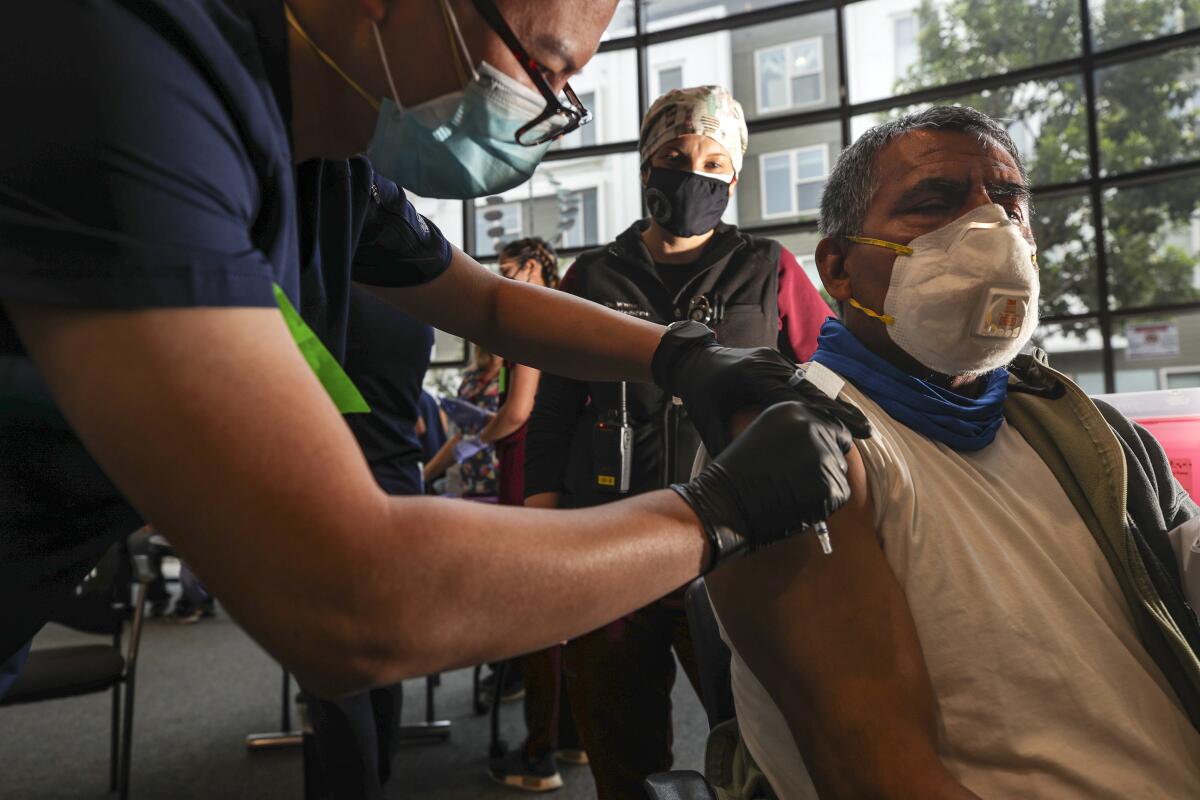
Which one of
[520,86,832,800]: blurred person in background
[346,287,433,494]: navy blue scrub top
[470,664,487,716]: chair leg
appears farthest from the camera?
[470,664,487,716]: chair leg

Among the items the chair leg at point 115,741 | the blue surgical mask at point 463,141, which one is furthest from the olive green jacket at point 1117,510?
the chair leg at point 115,741

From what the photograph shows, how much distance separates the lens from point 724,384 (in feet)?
3.34

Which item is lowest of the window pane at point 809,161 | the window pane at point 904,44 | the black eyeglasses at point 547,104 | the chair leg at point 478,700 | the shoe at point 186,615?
the shoe at point 186,615

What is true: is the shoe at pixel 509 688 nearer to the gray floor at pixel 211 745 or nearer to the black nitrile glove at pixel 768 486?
the gray floor at pixel 211 745

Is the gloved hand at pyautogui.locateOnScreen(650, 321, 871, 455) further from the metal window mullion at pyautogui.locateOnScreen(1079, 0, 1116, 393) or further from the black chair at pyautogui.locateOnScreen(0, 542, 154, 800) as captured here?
the metal window mullion at pyautogui.locateOnScreen(1079, 0, 1116, 393)

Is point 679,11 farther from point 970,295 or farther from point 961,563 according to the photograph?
point 961,563

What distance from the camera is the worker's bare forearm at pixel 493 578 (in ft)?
2.04

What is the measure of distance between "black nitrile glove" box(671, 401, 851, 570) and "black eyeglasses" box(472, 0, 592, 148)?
0.39 m

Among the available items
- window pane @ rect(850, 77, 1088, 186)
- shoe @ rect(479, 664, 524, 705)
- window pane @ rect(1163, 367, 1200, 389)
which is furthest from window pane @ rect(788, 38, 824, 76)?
shoe @ rect(479, 664, 524, 705)

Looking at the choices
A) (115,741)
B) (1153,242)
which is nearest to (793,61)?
(1153,242)

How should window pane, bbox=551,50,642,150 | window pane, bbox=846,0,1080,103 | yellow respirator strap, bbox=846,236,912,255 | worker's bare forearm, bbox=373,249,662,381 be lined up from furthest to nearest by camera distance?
window pane, bbox=551,50,642,150 < window pane, bbox=846,0,1080,103 < yellow respirator strap, bbox=846,236,912,255 < worker's bare forearm, bbox=373,249,662,381

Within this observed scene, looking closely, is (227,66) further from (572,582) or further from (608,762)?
(608,762)

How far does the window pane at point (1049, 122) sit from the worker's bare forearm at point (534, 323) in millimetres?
5629

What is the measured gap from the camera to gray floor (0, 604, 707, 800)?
119 inches
